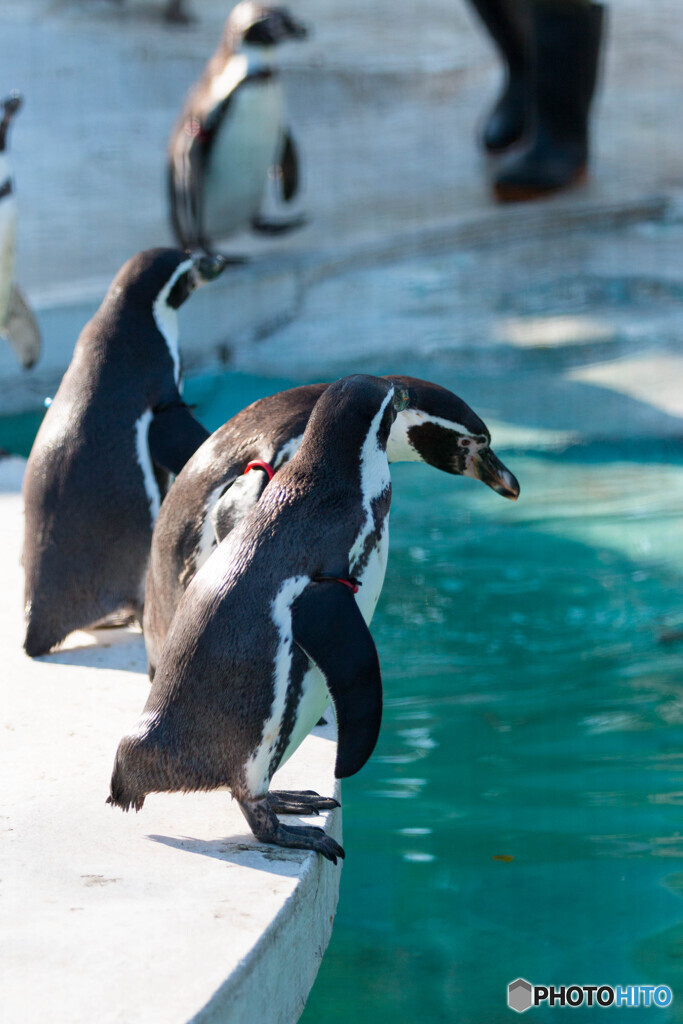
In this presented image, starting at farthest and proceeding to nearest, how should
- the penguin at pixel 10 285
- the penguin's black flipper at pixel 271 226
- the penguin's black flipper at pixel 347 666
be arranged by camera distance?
the penguin's black flipper at pixel 271 226 < the penguin at pixel 10 285 < the penguin's black flipper at pixel 347 666

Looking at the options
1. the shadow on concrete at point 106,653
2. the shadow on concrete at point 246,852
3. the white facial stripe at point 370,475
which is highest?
the white facial stripe at point 370,475

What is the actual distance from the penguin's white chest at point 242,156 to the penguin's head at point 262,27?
215mm

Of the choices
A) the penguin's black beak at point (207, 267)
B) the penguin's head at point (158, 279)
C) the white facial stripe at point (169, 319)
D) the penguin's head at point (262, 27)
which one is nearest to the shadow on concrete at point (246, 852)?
the white facial stripe at point (169, 319)

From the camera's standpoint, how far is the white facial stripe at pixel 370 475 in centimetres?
183

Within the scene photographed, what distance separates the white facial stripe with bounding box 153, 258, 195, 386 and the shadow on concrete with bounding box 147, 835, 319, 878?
1.08 metres

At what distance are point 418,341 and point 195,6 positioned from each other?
26.5 feet

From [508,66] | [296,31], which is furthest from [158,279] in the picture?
[508,66]

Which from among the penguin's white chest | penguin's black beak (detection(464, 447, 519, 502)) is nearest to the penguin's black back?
penguin's black beak (detection(464, 447, 519, 502))

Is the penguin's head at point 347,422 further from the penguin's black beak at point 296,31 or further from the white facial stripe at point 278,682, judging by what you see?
the penguin's black beak at point 296,31

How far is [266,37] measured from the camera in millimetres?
7039

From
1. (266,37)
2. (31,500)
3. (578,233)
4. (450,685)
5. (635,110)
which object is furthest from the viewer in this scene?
(635,110)

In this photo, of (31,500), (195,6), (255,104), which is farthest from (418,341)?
(195,6)

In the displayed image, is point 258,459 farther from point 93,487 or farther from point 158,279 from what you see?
point 158,279

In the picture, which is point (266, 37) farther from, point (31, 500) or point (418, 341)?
point (31, 500)
